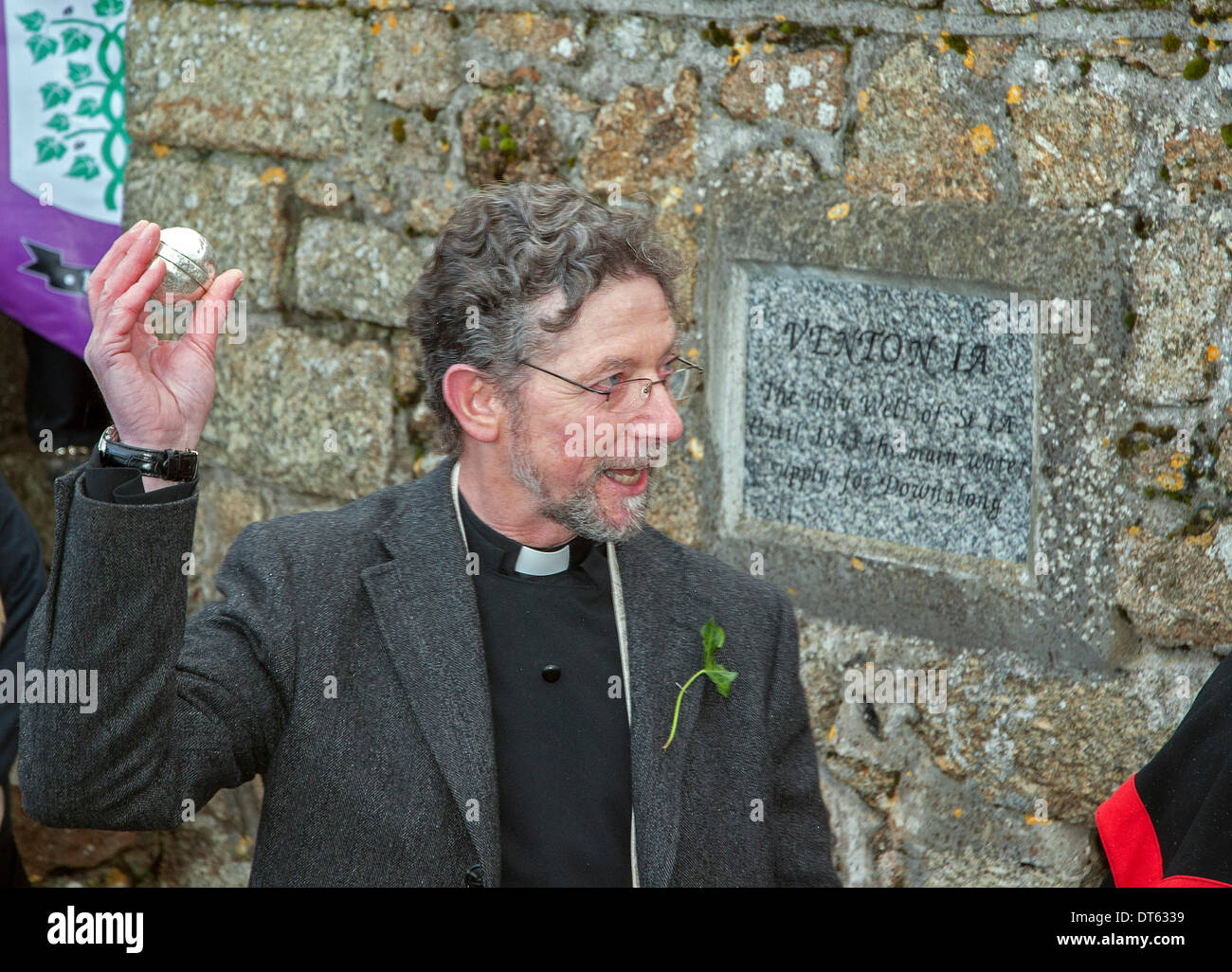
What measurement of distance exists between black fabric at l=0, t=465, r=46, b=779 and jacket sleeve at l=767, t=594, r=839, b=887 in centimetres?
170

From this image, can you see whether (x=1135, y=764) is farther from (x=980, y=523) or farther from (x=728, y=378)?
(x=728, y=378)

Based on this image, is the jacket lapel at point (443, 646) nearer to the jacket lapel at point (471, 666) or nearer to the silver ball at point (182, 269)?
the jacket lapel at point (471, 666)

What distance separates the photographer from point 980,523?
236 cm

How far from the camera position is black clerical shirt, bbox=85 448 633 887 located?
5.87 feet

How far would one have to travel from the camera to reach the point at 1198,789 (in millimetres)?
1643

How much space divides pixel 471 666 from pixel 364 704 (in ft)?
0.53

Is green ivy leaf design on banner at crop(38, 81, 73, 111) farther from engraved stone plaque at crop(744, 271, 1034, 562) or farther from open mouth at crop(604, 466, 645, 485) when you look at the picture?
open mouth at crop(604, 466, 645, 485)

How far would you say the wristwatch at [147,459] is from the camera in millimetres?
1487

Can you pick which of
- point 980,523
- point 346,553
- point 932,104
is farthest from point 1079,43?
point 346,553

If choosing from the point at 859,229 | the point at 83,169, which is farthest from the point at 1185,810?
the point at 83,169

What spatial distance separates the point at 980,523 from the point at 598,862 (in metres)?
1.01

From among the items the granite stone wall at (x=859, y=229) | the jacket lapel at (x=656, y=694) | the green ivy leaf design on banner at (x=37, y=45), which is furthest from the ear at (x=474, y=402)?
the green ivy leaf design on banner at (x=37, y=45)

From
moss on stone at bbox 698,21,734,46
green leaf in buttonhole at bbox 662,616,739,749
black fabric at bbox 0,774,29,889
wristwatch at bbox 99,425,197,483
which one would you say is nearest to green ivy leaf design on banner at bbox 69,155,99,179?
black fabric at bbox 0,774,29,889

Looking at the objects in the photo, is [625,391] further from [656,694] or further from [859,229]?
[859,229]
